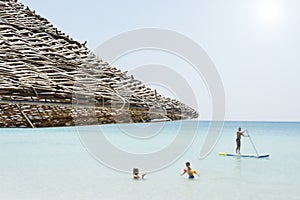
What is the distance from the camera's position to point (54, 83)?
5.29 ft

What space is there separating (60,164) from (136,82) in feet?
16.6

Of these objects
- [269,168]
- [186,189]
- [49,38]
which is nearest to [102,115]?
[49,38]

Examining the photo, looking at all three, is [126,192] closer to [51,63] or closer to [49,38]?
[49,38]

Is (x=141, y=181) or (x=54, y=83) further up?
(x=54, y=83)

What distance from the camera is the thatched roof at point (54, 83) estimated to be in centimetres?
153

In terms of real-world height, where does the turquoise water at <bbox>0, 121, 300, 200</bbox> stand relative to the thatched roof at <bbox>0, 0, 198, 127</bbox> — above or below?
below

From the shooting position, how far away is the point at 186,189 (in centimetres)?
516

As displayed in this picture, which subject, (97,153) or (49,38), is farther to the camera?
(97,153)

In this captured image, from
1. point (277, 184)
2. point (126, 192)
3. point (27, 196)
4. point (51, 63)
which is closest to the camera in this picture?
point (51, 63)

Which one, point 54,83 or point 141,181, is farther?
point 141,181

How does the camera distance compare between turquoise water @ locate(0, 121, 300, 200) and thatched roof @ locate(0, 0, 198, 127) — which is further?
turquoise water @ locate(0, 121, 300, 200)

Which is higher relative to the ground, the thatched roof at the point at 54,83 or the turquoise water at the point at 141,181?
the thatched roof at the point at 54,83

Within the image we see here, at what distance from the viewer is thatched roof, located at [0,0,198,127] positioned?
1534 millimetres

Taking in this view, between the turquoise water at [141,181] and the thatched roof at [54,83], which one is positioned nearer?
the thatched roof at [54,83]
